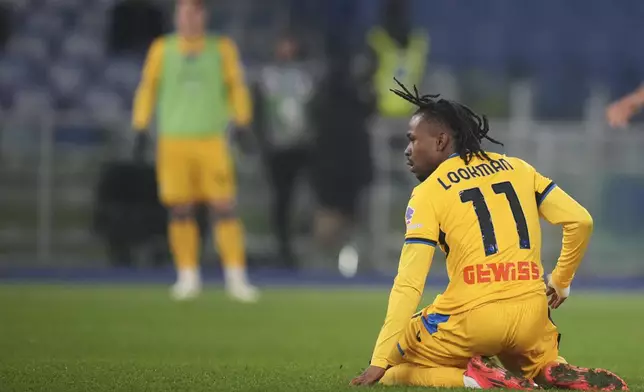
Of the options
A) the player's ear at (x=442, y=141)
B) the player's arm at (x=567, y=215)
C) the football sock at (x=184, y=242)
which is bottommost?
the football sock at (x=184, y=242)

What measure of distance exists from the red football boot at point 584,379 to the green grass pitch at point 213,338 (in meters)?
0.24

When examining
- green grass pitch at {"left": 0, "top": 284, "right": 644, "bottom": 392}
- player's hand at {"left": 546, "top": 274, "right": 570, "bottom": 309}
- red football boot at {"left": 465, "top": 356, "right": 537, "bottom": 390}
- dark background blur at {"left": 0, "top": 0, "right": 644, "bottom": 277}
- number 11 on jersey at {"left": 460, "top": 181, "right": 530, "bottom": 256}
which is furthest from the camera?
dark background blur at {"left": 0, "top": 0, "right": 644, "bottom": 277}

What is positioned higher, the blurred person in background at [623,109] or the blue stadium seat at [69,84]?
the blurred person in background at [623,109]

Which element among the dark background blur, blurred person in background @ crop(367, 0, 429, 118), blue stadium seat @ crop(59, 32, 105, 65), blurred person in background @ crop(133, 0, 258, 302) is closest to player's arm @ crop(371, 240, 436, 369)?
blurred person in background @ crop(133, 0, 258, 302)

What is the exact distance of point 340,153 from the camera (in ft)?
54.2

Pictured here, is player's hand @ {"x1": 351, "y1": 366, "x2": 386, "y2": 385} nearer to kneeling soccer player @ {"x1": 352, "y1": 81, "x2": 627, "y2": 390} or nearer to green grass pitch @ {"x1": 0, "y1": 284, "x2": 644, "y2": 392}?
kneeling soccer player @ {"x1": 352, "y1": 81, "x2": 627, "y2": 390}

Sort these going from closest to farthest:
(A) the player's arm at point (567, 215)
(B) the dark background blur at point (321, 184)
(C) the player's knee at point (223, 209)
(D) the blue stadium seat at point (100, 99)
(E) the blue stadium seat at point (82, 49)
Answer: (A) the player's arm at point (567, 215)
(C) the player's knee at point (223, 209)
(B) the dark background blur at point (321, 184)
(D) the blue stadium seat at point (100, 99)
(E) the blue stadium seat at point (82, 49)

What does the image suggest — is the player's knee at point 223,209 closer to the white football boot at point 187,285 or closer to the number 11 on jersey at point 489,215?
the white football boot at point 187,285

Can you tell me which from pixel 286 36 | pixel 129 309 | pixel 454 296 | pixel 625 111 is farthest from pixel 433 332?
pixel 286 36

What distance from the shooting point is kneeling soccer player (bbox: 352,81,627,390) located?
18.2 feet

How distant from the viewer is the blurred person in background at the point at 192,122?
41.7 feet

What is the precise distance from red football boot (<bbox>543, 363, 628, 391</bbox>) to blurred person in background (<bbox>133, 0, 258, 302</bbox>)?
23.5ft

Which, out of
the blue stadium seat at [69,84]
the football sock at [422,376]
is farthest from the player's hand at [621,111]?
the blue stadium seat at [69,84]

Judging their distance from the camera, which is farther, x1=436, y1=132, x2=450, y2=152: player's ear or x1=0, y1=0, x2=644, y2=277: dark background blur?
x1=0, y1=0, x2=644, y2=277: dark background blur
